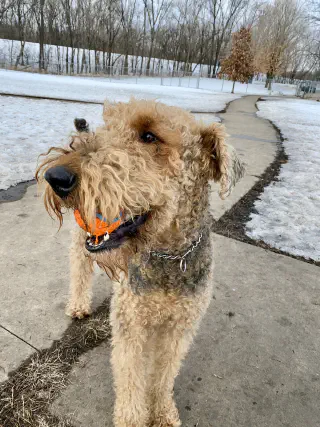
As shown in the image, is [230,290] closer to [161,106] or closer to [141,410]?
[141,410]

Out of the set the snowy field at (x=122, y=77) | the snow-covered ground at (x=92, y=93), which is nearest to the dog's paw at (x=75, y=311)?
the snow-covered ground at (x=92, y=93)

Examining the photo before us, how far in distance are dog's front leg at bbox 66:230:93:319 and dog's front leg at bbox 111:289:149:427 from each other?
677 millimetres

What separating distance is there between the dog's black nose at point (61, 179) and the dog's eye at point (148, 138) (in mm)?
469

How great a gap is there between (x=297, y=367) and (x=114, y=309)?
1334 millimetres

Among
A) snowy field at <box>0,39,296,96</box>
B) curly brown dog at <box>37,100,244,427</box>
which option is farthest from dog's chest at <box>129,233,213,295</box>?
snowy field at <box>0,39,296,96</box>

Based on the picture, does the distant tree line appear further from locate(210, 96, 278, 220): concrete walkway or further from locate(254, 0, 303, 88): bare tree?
locate(210, 96, 278, 220): concrete walkway

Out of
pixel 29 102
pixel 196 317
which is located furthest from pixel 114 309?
pixel 29 102

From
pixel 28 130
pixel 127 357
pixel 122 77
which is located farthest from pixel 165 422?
pixel 122 77

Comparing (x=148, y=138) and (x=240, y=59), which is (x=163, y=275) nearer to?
(x=148, y=138)

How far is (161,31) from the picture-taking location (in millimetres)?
46875

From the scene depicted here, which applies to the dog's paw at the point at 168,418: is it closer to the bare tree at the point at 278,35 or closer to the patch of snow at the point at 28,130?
the patch of snow at the point at 28,130

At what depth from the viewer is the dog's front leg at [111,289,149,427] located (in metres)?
1.74

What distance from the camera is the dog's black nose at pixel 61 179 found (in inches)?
46.9

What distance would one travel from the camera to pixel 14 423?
164cm
